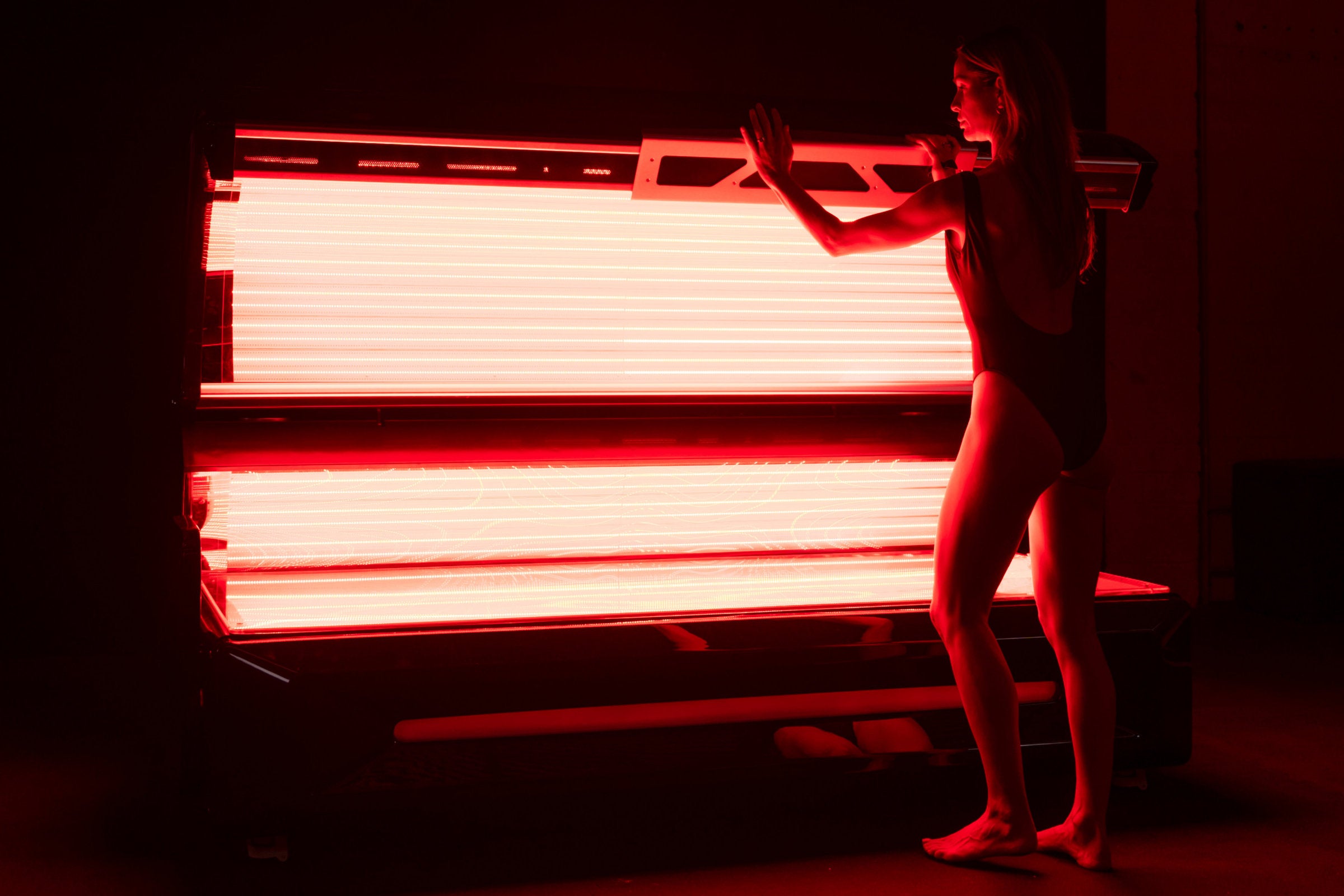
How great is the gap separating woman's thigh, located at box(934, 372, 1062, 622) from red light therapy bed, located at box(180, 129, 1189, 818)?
20 cm

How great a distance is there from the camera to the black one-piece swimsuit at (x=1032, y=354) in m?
1.72

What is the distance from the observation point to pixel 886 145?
2.01m

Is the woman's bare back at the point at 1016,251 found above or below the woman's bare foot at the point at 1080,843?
above

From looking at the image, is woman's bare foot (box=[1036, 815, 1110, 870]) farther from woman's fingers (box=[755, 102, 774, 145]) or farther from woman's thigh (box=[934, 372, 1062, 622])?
woman's fingers (box=[755, 102, 774, 145])

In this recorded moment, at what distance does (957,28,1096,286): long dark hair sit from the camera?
68.5 inches

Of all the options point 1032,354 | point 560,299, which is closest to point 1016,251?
point 1032,354

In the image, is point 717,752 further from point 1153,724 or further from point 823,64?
point 823,64

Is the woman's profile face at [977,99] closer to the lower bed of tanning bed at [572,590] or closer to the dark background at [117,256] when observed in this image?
the lower bed of tanning bed at [572,590]

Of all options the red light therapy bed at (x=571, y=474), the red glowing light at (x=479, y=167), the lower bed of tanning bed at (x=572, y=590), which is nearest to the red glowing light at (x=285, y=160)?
the red light therapy bed at (x=571, y=474)

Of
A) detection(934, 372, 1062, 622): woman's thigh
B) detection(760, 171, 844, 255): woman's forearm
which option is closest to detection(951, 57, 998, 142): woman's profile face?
detection(760, 171, 844, 255): woman's forearm

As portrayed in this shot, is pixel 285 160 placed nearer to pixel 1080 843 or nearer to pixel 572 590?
pixel 572 590

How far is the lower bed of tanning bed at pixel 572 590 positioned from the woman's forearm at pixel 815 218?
0.67 m

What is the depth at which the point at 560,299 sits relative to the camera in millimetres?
2139

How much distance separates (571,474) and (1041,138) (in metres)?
1.12
